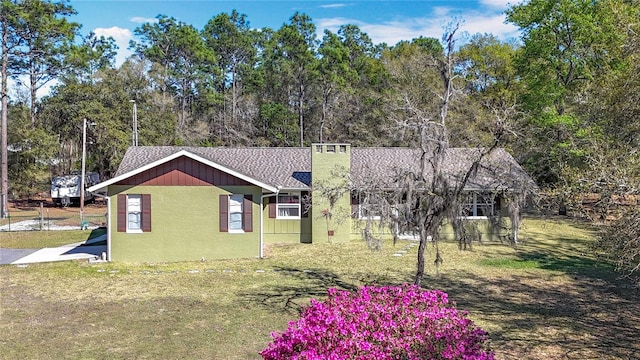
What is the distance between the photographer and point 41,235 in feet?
74.0

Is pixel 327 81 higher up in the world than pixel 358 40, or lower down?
lower down

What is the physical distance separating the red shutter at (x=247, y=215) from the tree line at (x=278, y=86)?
11.4 meters

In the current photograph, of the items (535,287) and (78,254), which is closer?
(535,287)

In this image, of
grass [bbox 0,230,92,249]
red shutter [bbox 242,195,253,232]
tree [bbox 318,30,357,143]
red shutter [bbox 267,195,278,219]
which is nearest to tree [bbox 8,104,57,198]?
grass [bbox 0,230,92,249]

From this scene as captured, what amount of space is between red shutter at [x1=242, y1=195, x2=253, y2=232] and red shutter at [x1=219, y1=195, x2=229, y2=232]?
556 mm

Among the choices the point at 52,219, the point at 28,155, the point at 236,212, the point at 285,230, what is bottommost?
the point at 285,230

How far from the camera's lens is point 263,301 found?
11.9 m

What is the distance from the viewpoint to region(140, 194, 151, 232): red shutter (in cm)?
1677

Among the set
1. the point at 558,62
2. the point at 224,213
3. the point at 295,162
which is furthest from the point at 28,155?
the point at 558,62

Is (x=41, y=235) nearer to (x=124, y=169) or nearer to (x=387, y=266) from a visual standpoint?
(x=124, y=169)

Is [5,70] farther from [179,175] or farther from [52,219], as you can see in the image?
[179,175]

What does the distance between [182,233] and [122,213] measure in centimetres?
212

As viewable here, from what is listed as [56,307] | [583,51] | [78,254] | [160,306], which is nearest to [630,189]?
[160,306]

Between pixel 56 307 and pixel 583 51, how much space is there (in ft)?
92.5
